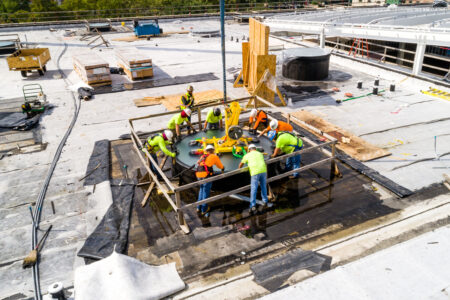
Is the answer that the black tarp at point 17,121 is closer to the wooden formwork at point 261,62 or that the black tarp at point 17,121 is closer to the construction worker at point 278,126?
the wooden formwork at point 261,62

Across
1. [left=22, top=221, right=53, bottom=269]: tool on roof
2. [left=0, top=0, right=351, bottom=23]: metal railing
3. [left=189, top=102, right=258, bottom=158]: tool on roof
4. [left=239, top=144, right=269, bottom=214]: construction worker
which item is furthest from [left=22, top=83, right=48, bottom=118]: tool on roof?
[left=0, top=0, right=351, bottom=23]: metal railing

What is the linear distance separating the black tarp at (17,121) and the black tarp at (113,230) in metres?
7.13

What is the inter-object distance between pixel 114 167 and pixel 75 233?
3412 mm

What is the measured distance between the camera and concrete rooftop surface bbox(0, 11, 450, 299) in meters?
6.86

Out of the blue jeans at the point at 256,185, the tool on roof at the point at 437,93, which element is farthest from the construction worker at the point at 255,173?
the tool on roof at the point at 437,93

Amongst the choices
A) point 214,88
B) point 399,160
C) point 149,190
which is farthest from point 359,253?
point 214,88

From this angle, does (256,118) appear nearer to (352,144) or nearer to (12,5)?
(352,144)

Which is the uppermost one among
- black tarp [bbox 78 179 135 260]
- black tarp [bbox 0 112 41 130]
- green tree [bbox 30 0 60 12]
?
green tree [bbox 30 0 60 12]

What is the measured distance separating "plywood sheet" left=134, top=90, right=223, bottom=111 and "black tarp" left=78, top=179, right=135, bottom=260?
7.45 metres

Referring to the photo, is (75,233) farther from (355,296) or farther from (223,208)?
(355,296)

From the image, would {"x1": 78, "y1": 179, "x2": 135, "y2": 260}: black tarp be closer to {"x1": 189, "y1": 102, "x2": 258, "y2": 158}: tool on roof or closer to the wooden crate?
{"x1": 189, "y1": 102, "x2": 258, "y2": 158}: tool on roof

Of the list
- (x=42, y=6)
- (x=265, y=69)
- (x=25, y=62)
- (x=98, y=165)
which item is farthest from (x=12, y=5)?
(x=98, y=165)

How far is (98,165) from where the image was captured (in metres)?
11.7

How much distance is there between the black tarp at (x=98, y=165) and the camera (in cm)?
1094
